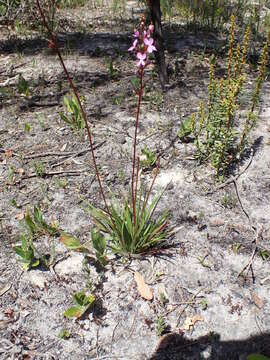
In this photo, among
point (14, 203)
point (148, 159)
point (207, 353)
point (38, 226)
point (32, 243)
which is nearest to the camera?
point (207, 353)

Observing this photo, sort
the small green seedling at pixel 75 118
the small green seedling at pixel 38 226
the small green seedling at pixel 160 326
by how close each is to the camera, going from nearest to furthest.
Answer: the small green seedling at pixel 160 326, the small green seedling at pixel 38 226, the small green seedling at pixel 75 118

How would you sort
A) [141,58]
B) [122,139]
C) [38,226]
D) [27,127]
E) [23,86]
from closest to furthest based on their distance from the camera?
[141,58] → [38,226] → [122,139] → [27,127] → [23,86]

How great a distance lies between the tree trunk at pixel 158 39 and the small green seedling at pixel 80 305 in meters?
2.88

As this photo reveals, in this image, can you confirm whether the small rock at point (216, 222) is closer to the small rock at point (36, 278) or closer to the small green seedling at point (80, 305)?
the small green seedling at point (80, 305)

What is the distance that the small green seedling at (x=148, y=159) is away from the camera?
10.7ft

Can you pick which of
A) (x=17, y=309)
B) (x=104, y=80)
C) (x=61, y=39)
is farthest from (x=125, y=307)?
(x=61, y=39)

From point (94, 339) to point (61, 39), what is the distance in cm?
510

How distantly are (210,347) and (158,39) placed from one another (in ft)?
10.6

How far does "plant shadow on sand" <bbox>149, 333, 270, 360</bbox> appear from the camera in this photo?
2.07 m

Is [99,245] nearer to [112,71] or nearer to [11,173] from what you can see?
[11,173]

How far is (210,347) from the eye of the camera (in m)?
2.10

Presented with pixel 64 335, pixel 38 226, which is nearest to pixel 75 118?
Answer: pixel 38 226

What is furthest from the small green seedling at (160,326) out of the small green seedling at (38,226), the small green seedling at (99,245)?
the small green seedling at (38,226)

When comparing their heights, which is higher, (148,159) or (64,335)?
(148,159)
